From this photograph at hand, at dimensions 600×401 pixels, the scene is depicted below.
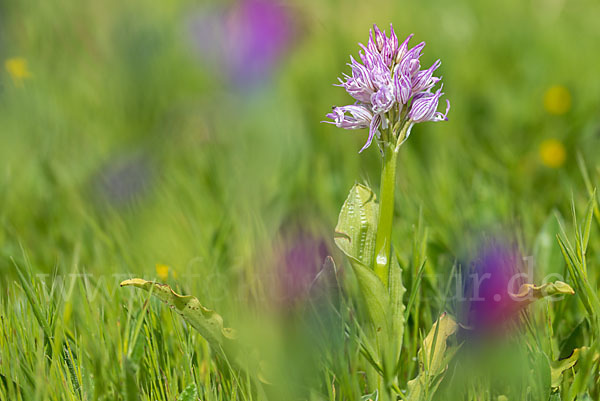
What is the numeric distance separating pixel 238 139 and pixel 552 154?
769mm

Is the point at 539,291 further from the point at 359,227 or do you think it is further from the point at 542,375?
Answer: the point at 359,227

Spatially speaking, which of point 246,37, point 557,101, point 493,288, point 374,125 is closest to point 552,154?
point 557,101

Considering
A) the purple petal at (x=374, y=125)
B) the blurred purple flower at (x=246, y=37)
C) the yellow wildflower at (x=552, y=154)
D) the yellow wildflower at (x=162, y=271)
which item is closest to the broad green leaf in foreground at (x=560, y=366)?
the purple petal at (x=374, y=125)

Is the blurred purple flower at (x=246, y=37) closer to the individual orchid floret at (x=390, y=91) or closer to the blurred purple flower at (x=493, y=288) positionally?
the blurred purple flower at (x=493, y=288)

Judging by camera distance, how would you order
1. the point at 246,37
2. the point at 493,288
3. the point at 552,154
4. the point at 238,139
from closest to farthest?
1. the point at 493,288
2. the point at 552,154
3. the point at 238,139
4. the point at 246,37

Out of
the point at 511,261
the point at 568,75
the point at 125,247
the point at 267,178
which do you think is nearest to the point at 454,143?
the point at 267,178

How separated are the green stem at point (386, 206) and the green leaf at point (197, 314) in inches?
7.6

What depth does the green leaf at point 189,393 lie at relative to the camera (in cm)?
73

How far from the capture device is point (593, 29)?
2227mm

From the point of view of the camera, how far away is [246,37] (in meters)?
2.27

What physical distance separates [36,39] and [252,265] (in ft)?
5.28

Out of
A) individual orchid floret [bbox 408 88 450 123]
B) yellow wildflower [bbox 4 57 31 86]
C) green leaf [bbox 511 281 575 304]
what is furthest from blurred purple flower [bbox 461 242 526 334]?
yellow wildflower [bbox 4 57 31 86]

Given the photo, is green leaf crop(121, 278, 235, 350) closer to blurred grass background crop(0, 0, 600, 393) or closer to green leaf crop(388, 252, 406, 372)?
blurred grass background crop(0, 0, 600, 393)

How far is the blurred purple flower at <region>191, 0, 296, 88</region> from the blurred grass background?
13mm
